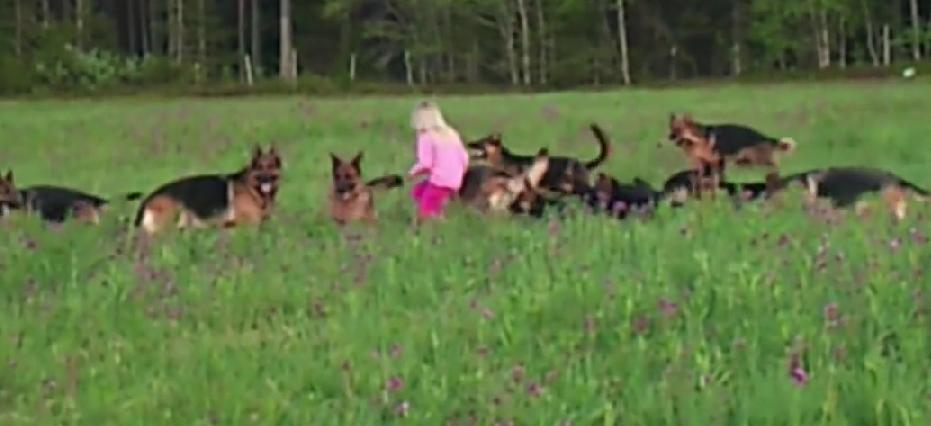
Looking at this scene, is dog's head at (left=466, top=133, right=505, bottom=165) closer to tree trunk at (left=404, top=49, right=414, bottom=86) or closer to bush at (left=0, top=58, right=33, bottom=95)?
bush at (left=0, top=58, right=33, bottom=95)

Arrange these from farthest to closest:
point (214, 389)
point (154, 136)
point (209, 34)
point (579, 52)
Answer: point (209, 34) < point (579, 52) < point (154, 136) < point (214, 389)

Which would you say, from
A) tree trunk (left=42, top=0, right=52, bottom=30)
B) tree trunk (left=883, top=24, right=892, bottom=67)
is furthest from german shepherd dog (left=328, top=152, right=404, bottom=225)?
tree trunk (left=42, top=0, right=52, bottom=30)

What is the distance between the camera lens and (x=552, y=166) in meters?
13.2

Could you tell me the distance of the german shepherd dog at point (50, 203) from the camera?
1227cm

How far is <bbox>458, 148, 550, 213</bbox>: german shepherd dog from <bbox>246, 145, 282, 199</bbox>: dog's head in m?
1.39

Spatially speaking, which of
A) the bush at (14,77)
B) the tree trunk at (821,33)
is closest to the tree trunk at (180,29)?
the bush at (14,77)

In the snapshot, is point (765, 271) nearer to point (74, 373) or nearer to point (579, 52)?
point (74, 373)

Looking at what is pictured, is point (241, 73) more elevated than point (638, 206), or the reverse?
point (241, 73)

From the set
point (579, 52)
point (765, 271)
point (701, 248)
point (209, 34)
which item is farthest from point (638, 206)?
point (209, 34)

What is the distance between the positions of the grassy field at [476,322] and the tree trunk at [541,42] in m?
38.8

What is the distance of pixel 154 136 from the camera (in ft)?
81.0

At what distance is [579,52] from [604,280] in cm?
4483

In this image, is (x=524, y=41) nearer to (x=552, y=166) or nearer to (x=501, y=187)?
(x=552, y=166)

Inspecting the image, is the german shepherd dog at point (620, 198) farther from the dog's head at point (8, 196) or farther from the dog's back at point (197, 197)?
the dog's head at point (8, 196)
